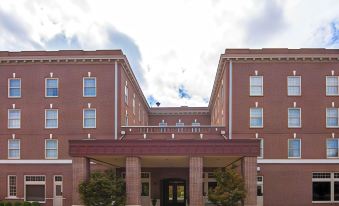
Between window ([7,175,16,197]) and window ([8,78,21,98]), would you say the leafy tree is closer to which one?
window ([7,175,16,197])

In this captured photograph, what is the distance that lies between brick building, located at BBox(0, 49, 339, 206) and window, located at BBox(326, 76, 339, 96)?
90 mm

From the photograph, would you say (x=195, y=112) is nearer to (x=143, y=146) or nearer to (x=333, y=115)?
(x=333, y=115)

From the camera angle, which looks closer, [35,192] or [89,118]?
[35,192]

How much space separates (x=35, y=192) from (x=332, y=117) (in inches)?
1093

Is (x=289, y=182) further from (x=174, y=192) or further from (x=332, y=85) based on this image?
(x=174, y=192)

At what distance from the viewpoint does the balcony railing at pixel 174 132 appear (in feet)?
112

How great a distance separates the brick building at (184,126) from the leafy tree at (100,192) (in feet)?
40.0

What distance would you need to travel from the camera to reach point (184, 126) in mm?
34406

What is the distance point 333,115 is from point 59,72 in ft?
83.1

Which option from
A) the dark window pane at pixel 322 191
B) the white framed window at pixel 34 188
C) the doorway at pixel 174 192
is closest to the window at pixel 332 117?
the dark window pane at pixel 322 191

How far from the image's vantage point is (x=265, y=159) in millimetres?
33188

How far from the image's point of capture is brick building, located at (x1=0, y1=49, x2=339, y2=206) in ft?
109

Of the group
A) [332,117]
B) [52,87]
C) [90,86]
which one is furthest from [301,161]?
[52,87]

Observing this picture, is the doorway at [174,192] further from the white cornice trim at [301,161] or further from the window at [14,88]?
the window at [14,88]
